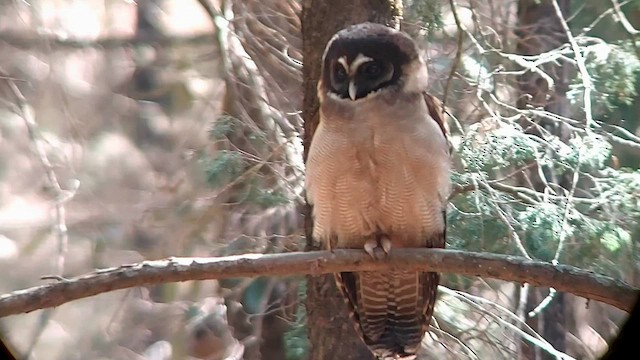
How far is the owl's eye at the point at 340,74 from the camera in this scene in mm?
1691

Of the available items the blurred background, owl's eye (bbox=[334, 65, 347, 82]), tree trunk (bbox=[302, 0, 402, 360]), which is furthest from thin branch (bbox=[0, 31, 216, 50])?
owl's eye (bbox=[334, 65, 347, 82])

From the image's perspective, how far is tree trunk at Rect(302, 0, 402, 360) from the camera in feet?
6.27

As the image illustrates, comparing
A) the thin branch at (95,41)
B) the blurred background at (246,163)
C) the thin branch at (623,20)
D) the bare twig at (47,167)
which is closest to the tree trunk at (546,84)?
the blurred background at (246,163)

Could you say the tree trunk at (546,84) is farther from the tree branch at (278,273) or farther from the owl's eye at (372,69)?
the tree branch at (278,273)

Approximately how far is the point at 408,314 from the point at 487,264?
21.7 inches

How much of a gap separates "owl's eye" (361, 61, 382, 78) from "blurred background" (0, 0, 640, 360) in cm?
29

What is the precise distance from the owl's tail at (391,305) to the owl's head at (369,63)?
1.53ft

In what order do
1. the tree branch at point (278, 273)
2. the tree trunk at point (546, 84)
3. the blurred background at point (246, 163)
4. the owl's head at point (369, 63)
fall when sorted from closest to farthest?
the tree branch at point (278, 273) → the owl's head at point (369, 63) → the blurred background at point (246, 163) → the tree trunk at point (546, 84)

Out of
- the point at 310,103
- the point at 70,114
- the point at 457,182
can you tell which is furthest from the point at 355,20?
the point at 70,114

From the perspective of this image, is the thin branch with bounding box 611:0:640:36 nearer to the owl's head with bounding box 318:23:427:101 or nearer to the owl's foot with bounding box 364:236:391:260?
the owl's head with bounding box 318:23:427:101

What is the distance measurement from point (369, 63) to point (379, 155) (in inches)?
8.0

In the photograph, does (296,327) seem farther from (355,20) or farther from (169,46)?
(169,46)

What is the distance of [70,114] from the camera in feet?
8.40

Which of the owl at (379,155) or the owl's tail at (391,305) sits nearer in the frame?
the owl at (379,155)
